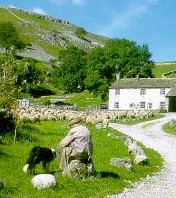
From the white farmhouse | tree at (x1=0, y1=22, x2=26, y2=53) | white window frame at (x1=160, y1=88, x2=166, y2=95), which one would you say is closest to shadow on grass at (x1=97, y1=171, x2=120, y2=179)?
the white farmhouse

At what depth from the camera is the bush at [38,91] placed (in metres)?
119

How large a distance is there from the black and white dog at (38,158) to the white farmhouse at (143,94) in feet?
230

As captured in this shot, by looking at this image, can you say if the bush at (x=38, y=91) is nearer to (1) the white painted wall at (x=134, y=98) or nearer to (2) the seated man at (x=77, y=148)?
(1) the white painted wall at (x=134, y=98)

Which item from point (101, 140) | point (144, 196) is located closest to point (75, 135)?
point (144, 196)

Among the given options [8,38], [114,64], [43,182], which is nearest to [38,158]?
[43,182]

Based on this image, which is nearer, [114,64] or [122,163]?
[122,163]

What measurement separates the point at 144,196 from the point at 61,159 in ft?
13.1

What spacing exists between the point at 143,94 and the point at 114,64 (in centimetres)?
1419

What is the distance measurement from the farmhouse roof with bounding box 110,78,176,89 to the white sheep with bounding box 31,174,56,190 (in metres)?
74.5

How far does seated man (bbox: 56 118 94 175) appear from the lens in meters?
18.5

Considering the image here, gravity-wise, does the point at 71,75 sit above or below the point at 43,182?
above

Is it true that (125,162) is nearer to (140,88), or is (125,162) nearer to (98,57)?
(140,88)

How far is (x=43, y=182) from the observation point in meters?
16.4

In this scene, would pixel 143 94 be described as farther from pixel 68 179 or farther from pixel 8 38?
pixel 8 38
